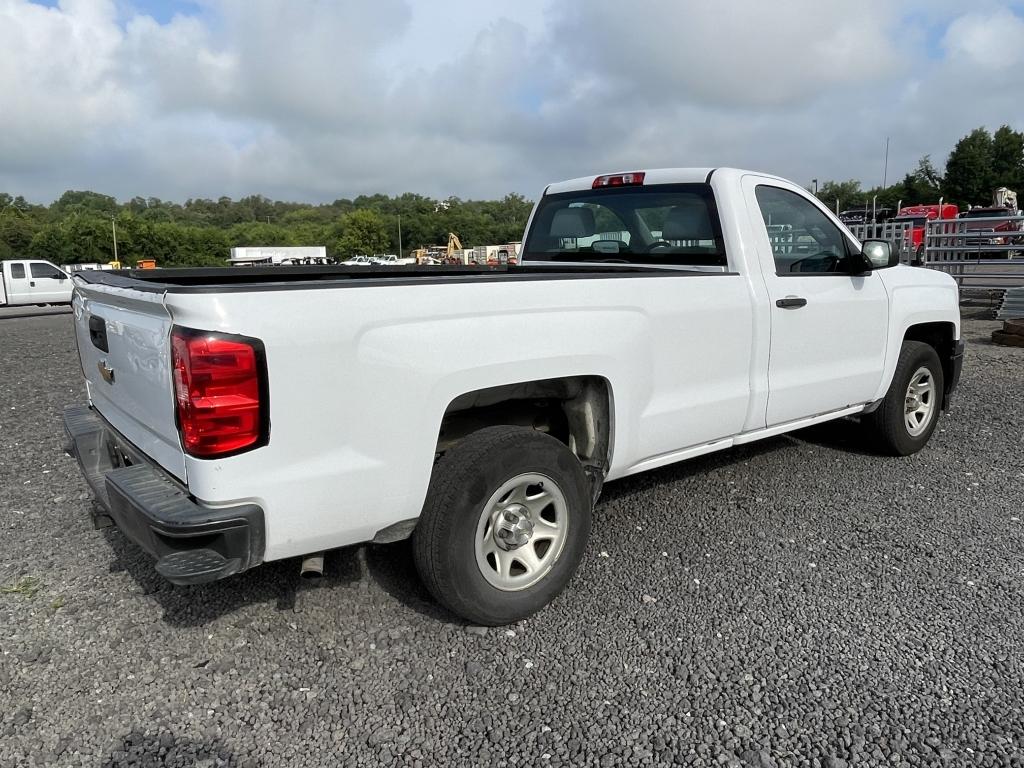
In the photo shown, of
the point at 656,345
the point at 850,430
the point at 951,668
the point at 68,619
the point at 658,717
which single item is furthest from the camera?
the point at 850,430

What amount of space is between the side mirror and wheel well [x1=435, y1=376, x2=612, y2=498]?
216 cm

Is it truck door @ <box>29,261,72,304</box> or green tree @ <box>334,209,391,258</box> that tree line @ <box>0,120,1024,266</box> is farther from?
truck door @ <box>29,261,72,304</box>

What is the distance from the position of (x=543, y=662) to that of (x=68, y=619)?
204cm

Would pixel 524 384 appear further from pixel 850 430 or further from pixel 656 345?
pixel 850 430

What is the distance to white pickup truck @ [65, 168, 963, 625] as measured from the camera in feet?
8.05

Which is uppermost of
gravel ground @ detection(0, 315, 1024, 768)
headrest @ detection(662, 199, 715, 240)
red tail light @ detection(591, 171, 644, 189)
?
red tail light @ detection(591, 171, 644, 189)

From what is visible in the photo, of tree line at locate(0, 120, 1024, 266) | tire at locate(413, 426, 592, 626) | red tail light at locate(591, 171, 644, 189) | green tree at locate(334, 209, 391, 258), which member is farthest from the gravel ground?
green tree at locate(334, 209, 391, 258)

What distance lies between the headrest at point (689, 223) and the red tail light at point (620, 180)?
33cm

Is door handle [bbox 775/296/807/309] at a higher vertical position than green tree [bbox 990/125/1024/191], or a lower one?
lower

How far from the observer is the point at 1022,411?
22.0 feet

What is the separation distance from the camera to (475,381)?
288 cm

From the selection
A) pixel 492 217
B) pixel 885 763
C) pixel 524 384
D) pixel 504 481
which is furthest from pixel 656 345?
pixel 492 217

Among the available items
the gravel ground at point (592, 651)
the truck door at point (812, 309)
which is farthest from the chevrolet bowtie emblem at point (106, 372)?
the truck door at point (812, 309)

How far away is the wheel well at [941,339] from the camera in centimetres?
553
